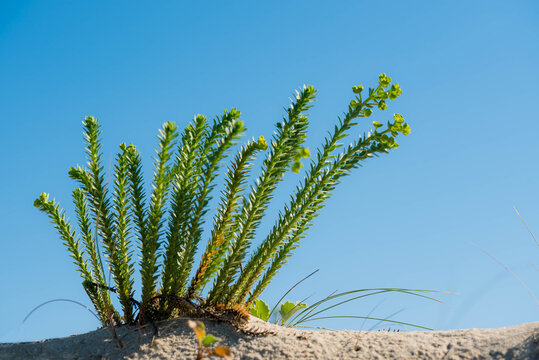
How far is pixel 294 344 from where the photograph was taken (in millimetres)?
2719

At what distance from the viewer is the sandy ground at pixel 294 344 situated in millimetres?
2504

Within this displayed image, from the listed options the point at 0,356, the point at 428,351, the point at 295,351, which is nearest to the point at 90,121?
the point at 0,356

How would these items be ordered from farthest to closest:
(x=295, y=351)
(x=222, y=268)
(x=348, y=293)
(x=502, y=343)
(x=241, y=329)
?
(x=348, y=293) → (x=222, y=268) → (x=241, y=329) → (x=295, y=351) → (x=502, y=343)

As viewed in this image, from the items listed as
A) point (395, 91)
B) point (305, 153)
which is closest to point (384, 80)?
point (395, 91)

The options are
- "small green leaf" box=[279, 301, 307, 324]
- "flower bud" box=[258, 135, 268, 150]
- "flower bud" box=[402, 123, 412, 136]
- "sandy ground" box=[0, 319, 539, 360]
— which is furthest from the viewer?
"small green leaf" box=[279, 301, 307, 324]

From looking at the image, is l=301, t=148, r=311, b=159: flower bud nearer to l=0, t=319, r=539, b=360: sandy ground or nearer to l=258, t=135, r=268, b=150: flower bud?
l=258, t=135, r=268, b=150: flower bud

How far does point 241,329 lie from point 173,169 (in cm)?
111

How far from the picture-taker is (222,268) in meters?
3.03

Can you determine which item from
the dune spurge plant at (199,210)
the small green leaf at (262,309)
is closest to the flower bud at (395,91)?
the dune spurge plant at (199,210)

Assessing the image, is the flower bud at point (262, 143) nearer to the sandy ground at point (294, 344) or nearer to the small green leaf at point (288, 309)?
the sandy ground at point (294, 344)

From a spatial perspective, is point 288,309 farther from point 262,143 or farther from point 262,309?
point 262,143

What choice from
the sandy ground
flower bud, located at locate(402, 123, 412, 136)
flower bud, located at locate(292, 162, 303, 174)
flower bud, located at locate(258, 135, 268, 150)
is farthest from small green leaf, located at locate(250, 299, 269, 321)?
flower bud, located at locate(402, 123, 412, 136)

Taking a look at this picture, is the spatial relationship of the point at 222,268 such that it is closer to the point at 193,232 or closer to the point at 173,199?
the point at 193,232

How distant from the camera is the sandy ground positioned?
2504 mm
